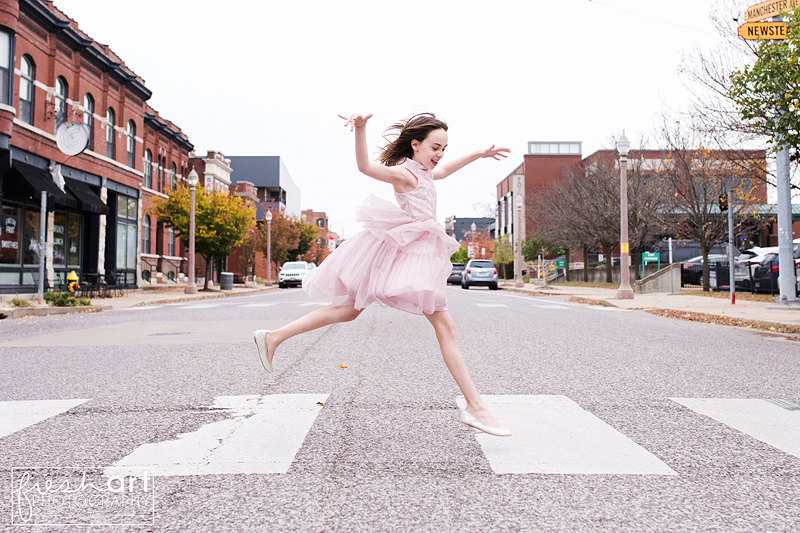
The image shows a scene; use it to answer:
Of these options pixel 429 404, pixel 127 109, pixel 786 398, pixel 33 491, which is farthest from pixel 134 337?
pixel 127 109

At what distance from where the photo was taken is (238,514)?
2.46m

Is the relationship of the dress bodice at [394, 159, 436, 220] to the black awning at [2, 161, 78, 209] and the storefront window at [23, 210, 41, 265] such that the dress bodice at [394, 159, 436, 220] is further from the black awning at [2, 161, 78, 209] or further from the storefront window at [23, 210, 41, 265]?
the storefront window at [23, 210, 41, 265]

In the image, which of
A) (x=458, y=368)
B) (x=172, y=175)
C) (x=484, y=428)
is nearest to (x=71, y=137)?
(x=172, y=175)

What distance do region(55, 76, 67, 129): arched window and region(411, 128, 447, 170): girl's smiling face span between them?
79.5ft

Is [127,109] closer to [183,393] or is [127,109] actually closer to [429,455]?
[183,393]

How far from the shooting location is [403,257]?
3756 millimetres

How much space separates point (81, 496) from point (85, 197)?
24699 mm

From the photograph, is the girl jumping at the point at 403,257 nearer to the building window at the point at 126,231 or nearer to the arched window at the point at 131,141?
the building window at the point at 126,231

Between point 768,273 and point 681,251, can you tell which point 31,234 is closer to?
point 768,273

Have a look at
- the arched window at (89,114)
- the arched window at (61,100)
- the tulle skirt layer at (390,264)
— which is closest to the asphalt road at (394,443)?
the tulle skirt layer at (390,264)

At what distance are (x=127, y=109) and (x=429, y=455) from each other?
31.6 meters

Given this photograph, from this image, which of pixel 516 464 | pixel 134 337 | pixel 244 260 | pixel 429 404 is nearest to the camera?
pixel 516 464

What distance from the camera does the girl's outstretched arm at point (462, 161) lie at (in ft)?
13.5

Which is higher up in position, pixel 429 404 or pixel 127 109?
pixel 127 109
